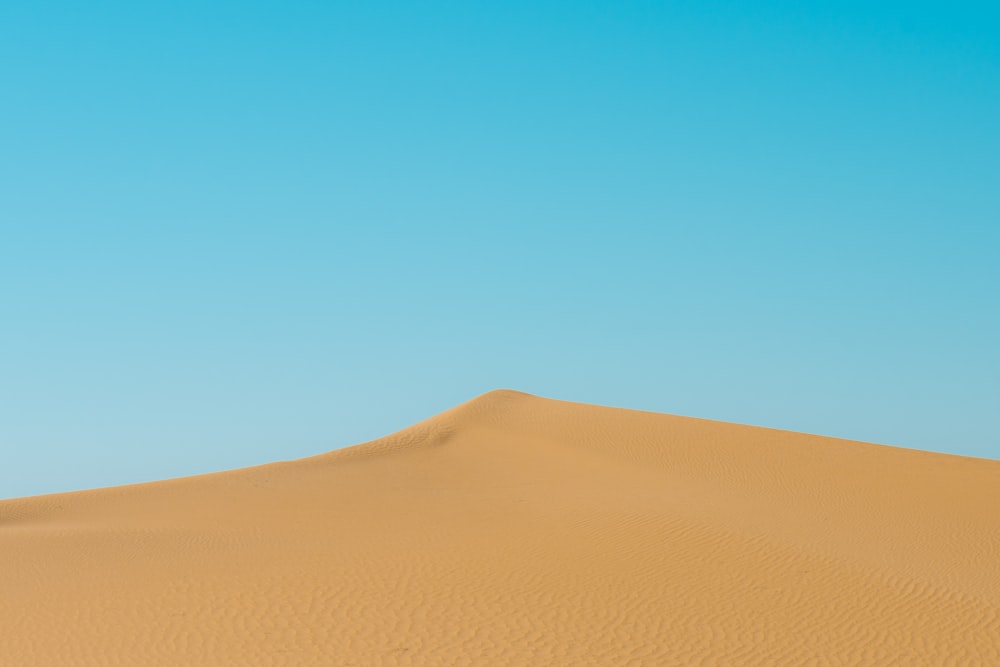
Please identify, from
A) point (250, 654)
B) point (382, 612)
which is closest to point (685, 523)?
point (382, 612)

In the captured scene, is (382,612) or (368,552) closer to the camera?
(382,612)

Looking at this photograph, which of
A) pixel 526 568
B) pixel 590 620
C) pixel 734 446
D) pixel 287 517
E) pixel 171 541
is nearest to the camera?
pixel 590 620

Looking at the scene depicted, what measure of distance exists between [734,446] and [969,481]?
5132 mm

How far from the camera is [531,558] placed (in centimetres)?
1551

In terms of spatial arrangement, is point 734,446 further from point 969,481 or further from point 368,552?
point 368,552

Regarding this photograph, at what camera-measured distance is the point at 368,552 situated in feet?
52.5

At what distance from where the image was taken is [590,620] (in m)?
12.8

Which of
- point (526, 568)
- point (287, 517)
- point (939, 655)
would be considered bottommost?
point (939, 655)

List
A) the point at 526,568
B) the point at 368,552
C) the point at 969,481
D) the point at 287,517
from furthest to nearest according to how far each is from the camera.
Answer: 1. the point at 969,481
2. the point at 287,517
3. the point at 368,552
4. the point at 526,568

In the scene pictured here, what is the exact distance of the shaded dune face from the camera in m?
12.3

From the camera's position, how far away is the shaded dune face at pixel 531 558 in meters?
12.3

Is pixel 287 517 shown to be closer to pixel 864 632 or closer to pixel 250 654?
pixel 250 654

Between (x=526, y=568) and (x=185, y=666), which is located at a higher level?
(x=526, y=568)

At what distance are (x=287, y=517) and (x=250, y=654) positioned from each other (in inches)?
298
